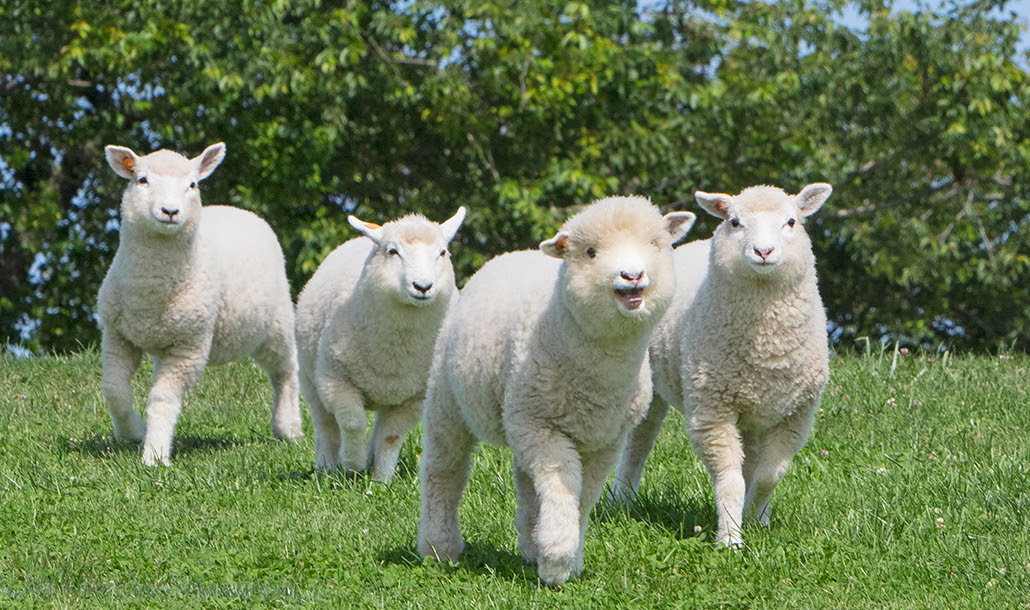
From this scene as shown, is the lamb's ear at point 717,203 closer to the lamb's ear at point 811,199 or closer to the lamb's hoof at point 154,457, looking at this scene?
the lamb's ear at point 811,199

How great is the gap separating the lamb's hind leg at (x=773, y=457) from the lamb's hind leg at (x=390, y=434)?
79.3 inches

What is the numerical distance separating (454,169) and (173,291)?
8137mm

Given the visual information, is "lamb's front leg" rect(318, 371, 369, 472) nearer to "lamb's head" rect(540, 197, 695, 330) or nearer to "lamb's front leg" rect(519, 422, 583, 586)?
"lamb's front leg" rect(519, 422, 583, 586)

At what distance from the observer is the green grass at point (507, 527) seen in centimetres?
488

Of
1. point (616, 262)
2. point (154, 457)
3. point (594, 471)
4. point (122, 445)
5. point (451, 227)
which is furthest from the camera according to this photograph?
point (122, 445)

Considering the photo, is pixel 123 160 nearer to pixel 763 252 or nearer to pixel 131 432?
pixel 131 432

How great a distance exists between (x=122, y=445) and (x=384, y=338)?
199cm

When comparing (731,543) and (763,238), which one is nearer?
(731,543)

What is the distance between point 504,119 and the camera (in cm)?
1459

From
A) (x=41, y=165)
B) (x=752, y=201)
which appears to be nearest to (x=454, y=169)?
(x=41, y=165)

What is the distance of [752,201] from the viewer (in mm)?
5809

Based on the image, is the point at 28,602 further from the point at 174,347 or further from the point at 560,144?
the point at 560,144

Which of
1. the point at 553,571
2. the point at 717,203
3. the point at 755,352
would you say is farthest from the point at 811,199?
the point at 553,571

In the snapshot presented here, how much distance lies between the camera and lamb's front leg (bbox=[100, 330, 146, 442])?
7.64 meters
